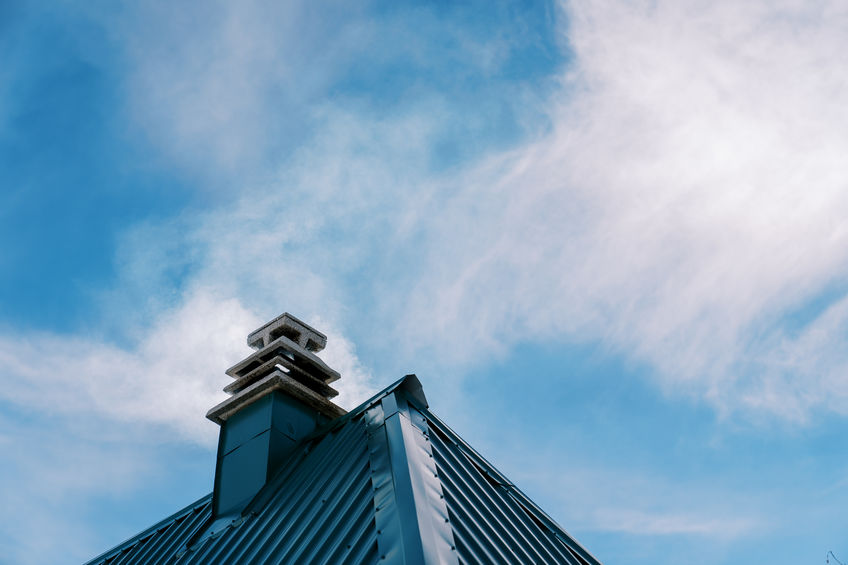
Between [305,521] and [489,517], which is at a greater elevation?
[305,521]

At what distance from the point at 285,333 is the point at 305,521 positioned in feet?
16.4

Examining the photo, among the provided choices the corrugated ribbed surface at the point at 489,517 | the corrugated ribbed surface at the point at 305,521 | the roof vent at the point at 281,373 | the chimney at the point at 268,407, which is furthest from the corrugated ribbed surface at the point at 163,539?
the corrugated ribbed surface at the point at 489,517

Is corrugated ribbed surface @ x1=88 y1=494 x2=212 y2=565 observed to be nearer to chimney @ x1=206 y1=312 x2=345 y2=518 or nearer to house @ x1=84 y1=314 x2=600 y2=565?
house @ x1=84 y1=314 x2=600 y2=565

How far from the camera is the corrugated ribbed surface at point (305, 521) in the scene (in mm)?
6414

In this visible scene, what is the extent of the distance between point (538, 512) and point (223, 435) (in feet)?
15.5

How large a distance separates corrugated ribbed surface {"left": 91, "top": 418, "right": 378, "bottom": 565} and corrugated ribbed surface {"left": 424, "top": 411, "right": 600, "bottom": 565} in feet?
2.63

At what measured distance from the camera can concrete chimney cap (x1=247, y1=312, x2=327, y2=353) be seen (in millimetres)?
11867

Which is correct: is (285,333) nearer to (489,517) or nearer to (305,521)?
(305,521)

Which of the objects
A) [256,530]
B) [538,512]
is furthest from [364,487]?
[538,512]

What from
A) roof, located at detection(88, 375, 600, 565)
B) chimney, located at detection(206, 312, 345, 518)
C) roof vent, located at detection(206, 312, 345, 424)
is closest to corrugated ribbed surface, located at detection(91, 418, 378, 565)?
roof, located at detection(88, 375, 600, 565)

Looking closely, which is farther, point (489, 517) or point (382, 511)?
point (489, 517)

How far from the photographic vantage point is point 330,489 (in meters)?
7.62

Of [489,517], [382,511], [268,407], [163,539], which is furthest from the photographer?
[268,407]

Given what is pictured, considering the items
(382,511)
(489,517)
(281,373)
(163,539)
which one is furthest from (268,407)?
(382,511)
